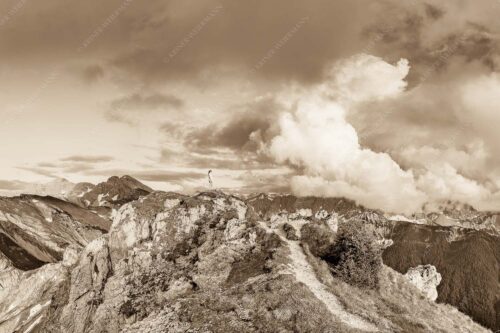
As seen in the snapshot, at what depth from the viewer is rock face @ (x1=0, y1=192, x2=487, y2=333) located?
7119cm

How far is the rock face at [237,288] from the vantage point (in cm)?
7119

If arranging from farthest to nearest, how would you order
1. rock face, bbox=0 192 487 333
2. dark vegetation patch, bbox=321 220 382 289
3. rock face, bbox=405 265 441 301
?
rock face, bbox=405 265 441 301 → dark vegetation patch, bbox=321 220 382 289 → rock face, bbox=0 192 487 333

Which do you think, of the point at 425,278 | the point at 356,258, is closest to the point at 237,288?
the point at 356,258

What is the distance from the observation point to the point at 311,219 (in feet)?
369

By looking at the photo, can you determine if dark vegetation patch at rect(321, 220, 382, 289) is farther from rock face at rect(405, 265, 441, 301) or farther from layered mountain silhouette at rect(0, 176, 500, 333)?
rock face at rect(405, 265, 441, 301)

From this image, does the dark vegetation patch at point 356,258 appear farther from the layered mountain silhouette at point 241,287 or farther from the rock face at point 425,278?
the rock face at point 425,278

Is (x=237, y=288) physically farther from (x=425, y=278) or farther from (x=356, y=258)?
(x=425, y=278)

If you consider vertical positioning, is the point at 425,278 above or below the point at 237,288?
above

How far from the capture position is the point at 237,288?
7950 cm

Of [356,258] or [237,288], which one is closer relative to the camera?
[237,288]

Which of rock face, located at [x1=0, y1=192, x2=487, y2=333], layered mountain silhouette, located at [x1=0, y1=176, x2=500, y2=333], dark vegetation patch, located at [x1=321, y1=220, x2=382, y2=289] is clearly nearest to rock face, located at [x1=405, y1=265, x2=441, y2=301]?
layered mountain silhouette, located at [x1=0, y1=176, x2=500, y2=333]

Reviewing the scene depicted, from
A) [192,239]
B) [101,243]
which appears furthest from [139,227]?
[192,239]

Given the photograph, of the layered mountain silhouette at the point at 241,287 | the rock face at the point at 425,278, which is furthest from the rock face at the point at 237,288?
the rock face at the point at 425,278

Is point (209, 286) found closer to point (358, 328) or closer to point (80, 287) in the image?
point (358, 328)
